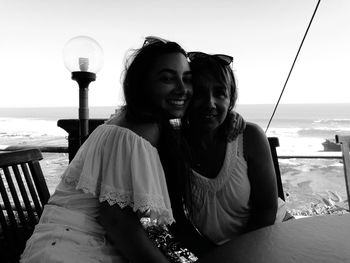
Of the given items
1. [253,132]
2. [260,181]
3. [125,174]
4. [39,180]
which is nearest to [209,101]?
[253,132]

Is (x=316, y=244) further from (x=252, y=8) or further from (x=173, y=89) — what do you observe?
(x=252, y=8)

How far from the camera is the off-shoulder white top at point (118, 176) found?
3.00 ft

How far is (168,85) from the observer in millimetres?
1152

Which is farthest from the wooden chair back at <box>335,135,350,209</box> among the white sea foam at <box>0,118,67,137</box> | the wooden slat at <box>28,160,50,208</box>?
the white sea foam at <box>0,118,67,137</box>

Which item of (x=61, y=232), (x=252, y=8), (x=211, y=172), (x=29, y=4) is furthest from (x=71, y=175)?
(x=252, y=8)

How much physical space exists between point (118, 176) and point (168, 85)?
16.7 inches

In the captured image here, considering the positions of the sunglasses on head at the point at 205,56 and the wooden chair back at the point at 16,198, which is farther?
the sunglasses on head at the point at 205,56

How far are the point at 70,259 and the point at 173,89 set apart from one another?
0.70 meters

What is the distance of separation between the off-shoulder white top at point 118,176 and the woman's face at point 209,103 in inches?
17.3

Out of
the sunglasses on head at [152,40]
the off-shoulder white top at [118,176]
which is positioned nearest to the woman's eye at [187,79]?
the sunglasses on head at [152,40]

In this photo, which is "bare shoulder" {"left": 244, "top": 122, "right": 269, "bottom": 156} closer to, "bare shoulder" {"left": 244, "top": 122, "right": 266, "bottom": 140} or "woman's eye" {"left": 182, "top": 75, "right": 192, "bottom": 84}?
"bare shoulder" {"left": 244, "top": 122, "right": 266, "bottom": 140}

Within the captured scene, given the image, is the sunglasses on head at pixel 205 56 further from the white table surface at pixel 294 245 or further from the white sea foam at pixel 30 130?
the white sea foam at pixel 30 130

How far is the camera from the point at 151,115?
3.59ft

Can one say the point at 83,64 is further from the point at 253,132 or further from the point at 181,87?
the point at 253,132
